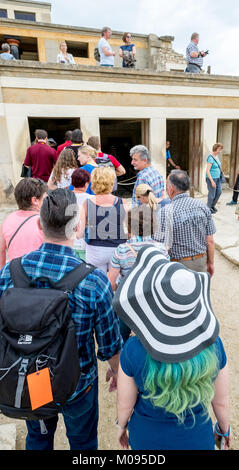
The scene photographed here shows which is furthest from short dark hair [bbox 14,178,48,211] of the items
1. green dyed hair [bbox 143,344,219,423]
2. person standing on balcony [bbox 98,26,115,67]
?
person standing on balcony [bbox 98,26,115,67]

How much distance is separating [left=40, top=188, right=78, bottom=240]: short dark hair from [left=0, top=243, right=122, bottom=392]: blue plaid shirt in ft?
0.22

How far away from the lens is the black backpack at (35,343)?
1192 mm

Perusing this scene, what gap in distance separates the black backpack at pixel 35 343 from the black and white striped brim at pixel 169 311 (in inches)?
11.7

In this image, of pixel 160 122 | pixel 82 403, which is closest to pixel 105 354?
pixel 82 403

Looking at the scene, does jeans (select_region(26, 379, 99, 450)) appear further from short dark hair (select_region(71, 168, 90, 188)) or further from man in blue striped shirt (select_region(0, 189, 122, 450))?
short dark hair (select_region(71, 168, 90, 188))

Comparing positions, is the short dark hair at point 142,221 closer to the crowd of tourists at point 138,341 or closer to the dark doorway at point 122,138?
the crowd of tourists at point 138,341

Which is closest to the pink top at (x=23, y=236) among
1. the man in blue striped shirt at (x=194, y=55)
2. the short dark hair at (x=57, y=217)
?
the short dark hair at (x=57, y=217)

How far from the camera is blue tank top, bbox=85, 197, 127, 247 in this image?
2.66 meters

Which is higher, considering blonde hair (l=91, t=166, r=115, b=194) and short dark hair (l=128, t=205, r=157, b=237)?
blonde hair (l=91, t=166, r=115, b=194)

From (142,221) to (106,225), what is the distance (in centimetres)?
57

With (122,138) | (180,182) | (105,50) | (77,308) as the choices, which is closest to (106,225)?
(180,182)

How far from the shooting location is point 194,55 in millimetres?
9180

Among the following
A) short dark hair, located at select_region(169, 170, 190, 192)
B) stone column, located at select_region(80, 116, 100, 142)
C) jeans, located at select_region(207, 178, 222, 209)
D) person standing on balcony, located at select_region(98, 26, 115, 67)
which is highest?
person standing on balcony, located at select_region(98, 26, 115, 67)

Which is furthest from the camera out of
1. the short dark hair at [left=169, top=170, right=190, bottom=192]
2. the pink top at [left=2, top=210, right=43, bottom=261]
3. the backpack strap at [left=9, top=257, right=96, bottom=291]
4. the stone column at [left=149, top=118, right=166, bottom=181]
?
the stone column at [left=149, top=118, right=166, bottom=181]
